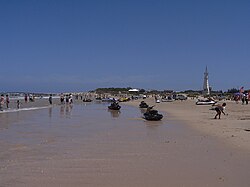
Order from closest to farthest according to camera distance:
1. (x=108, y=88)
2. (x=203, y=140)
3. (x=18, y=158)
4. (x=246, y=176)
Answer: (x=246, y=176), (x=18, y=158), (x=203, y=140), (x=108, y=88)

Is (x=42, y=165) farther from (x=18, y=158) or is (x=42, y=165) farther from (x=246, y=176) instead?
(x=246, y=176)

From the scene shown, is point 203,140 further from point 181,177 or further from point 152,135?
point 181,177

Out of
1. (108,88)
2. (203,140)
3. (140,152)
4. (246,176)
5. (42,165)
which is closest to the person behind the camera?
(246,176)

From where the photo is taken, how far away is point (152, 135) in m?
17.0

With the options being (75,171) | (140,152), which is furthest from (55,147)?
(75,171)

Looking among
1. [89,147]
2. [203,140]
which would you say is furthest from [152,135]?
[89,147]

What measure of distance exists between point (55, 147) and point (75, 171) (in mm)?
4282

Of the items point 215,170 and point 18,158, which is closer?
point 215,170

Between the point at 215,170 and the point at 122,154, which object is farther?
Answer: the point at 122,154

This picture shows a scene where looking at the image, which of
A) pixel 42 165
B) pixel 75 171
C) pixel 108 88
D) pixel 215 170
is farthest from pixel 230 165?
pixel 108 88

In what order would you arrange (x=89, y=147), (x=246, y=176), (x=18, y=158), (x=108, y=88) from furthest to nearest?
(x=108, y=88)
(x=89, y=147)
(x=18, y=158)
(x=246, y=176)

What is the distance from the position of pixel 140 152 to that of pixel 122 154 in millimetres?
684

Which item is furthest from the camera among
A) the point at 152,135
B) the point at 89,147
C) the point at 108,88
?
the point at 108,88

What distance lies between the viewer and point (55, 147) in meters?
13.3
